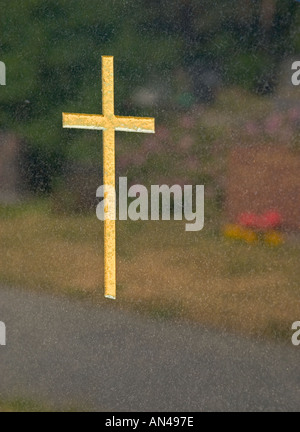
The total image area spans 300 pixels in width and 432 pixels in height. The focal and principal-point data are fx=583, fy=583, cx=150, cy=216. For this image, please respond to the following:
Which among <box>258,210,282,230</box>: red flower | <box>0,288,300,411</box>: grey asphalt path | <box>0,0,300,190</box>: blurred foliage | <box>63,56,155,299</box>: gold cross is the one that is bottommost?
<box>0,288,300,411</box>: grey asphalt path

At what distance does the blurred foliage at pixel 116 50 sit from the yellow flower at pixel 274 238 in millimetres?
526

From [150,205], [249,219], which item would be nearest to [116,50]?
[150,205]

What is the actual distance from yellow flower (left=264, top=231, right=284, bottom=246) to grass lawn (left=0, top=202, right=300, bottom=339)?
2 centimetres

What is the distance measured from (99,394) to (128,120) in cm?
111

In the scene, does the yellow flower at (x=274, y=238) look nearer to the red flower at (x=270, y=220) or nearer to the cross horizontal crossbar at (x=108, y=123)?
the red flower at (x=270, y=220)

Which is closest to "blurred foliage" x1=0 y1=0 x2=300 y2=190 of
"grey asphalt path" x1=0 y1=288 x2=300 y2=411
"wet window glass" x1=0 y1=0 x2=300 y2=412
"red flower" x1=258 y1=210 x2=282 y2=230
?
"wet window glass" x1=0 y1=0 x2=300 y2=412

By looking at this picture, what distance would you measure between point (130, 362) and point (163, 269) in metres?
0.40

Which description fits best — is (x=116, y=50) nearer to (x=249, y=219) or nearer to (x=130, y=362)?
(x=249, y=219)

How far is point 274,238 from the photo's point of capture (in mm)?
2178

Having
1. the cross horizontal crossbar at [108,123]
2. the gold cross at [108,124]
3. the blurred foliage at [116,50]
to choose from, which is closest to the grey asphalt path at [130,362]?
the gold cross at [108,124]

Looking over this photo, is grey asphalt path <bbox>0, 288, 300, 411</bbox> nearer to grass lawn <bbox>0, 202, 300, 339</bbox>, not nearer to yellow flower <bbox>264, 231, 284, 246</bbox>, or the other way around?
grass lawn <bbox>0, 202, 300, 339</bbox>

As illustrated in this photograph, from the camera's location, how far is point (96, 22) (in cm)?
221

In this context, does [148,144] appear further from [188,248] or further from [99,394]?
[99,394]

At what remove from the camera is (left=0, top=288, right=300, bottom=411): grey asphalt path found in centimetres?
224
